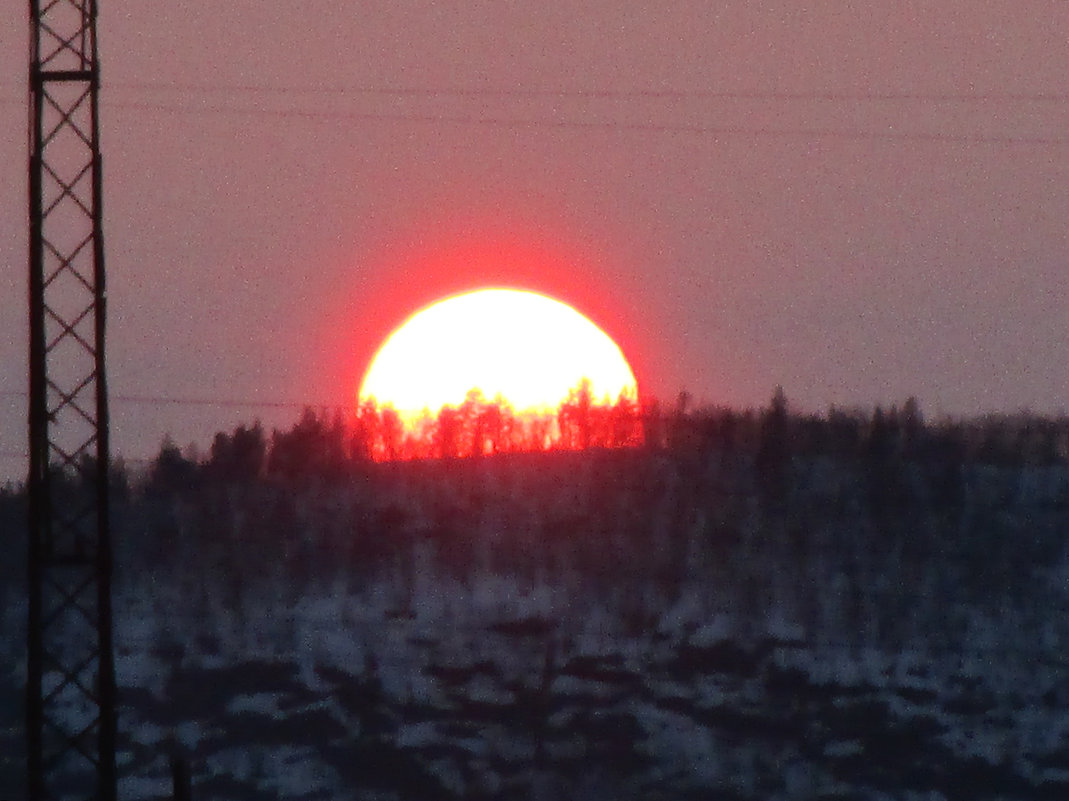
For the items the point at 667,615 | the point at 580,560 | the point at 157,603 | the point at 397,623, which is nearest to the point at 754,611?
the point at 667,615

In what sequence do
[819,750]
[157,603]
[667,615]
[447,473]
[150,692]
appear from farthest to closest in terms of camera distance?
[447,473] → [157,603] → [667,615] → [150,692] → [819,750]

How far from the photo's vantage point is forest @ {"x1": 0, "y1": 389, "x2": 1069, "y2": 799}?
38188mm

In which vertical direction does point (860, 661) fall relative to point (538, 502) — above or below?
below

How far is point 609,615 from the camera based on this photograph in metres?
45.5

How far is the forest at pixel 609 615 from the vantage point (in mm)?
38188

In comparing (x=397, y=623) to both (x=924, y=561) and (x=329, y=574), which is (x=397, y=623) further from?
(x=924, y=561)

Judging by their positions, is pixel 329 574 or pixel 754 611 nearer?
pixel 754 611

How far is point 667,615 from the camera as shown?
150 feet

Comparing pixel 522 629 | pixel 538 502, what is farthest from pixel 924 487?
pixel 522 629

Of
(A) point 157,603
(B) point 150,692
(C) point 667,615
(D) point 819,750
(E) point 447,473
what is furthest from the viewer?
(E) point 447,473

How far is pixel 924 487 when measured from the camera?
57219 mm

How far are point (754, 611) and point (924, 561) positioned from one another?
759cm

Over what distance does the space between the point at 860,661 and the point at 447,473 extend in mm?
19719

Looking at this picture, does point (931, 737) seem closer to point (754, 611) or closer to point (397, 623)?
point (754, 611)
